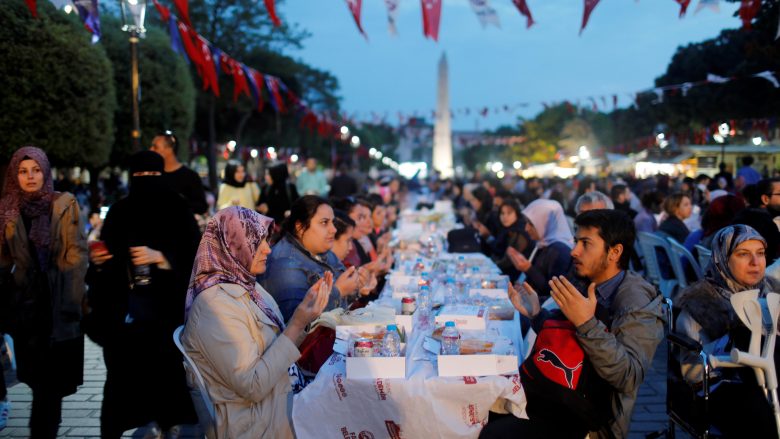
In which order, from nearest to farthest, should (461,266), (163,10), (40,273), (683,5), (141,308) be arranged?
(141,308) → (40,273) → (461,266) → (683,5) → (163,10)

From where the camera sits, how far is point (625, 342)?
10.6 ft

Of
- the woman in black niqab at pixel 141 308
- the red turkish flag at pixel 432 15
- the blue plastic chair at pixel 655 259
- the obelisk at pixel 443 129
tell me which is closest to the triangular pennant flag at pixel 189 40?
the red turkish flag at pixel 432 15

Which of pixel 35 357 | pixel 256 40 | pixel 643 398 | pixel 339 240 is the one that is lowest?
pixel 643 398

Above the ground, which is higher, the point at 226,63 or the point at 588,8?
the point at 226,63

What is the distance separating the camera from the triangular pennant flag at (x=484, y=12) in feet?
27.7

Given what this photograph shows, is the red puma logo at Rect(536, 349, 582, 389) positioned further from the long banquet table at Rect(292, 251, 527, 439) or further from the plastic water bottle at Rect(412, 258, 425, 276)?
the plastic water bottle at Rect(412, 258, 425, 276)

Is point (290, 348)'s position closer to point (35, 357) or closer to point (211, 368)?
point (211, 368)

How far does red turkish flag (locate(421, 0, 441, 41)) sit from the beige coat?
5612mm

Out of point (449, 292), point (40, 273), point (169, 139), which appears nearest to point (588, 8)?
point (449, 292)

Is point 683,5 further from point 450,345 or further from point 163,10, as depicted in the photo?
Result: point 163,10

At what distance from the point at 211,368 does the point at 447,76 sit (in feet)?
200

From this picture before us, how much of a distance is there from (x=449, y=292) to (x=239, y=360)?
2.71 meters

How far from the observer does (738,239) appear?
3670 millimetres

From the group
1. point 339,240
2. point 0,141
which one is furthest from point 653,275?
point 0,141
